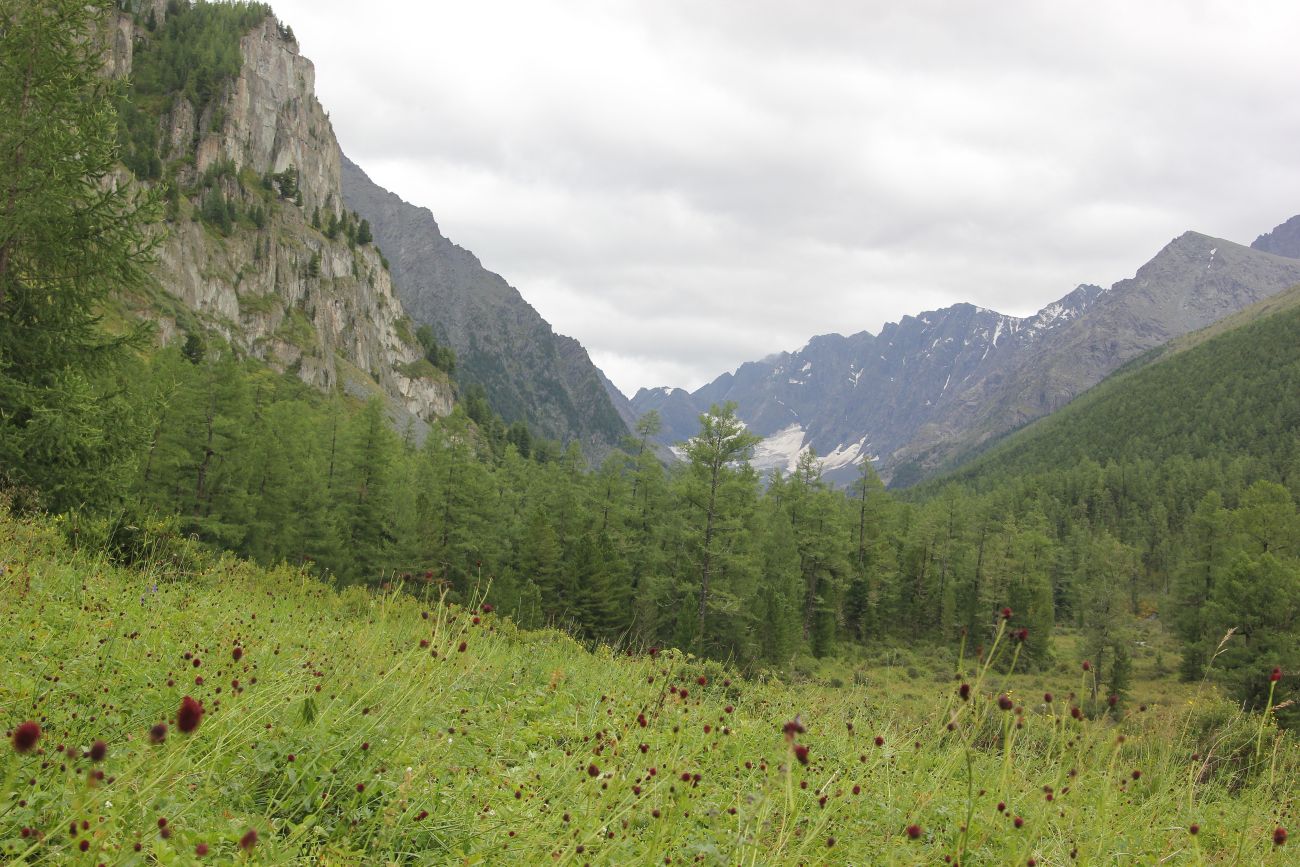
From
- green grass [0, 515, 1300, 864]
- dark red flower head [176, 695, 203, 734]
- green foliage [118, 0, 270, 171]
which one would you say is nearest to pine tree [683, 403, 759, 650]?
green grass [0, 515, 1300, 864]

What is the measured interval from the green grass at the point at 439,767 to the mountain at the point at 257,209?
271 feet

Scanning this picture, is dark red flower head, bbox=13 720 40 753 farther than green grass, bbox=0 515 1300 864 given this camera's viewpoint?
No

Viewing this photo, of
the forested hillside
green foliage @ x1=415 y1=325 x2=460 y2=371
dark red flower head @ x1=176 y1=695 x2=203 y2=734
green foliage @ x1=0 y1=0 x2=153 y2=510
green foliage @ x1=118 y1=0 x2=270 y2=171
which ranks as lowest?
the forested hillside

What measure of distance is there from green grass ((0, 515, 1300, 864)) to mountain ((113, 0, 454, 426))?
271 feet

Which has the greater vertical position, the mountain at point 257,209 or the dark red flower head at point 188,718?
the mountain at point 257,209

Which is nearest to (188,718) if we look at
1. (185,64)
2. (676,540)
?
(676,540)

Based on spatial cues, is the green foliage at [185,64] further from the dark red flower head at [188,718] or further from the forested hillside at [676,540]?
the dark red flower head at [188,718]

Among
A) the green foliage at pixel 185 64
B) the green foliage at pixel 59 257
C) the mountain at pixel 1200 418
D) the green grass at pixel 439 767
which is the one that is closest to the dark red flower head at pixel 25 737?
the green grass at pixel 439 767

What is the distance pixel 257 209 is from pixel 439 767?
413 feet

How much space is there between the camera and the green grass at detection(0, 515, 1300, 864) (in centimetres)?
254

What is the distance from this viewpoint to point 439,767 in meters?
3.55

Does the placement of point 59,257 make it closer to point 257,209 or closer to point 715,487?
point 715,487

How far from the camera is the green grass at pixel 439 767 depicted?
254 centimetres

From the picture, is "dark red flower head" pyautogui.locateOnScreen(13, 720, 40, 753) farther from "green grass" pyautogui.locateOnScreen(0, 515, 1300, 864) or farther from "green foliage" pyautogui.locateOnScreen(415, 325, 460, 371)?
"green foliage" pyautogui.locateOnScreen(415, 325, 460, 371)
